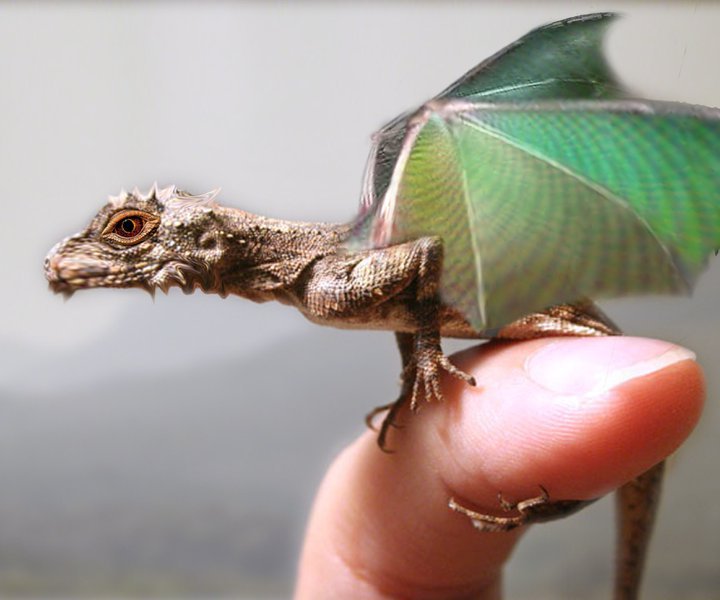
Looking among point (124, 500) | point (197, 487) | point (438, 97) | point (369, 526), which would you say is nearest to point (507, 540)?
point (369, 526)

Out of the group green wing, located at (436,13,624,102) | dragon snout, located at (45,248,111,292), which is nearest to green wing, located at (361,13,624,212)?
green wing, located at (436,13,624,102)

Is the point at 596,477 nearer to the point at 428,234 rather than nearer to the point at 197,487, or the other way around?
the point at 428,234

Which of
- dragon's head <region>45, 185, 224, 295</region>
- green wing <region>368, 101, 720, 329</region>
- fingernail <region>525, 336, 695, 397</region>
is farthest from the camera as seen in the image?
dragon's head <region>45, 185, 224, 295</region>

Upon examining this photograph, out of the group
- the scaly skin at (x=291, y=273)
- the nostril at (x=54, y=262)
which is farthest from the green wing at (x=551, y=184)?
the nostril at (x=54, y=262)

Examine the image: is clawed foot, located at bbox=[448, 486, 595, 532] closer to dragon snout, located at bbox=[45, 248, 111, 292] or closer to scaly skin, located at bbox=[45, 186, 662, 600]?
scaly skin, located at bbox=[45, 186, 662, 600]

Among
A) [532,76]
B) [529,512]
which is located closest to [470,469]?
[529,512]

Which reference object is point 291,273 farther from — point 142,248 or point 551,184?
point 551,184
